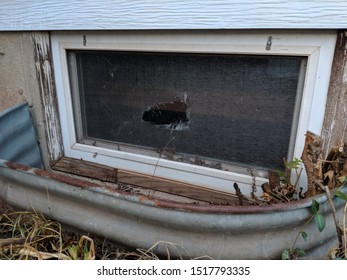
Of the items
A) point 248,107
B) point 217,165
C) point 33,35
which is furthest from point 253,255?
point 33,35

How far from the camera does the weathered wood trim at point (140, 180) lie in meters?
1.25

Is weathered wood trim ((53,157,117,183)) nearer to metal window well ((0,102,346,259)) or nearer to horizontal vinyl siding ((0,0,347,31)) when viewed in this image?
metal window well ((0,102,346,259))

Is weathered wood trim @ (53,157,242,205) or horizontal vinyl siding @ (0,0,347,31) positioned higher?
horizontal vinyl siding @ (0,0,347,31)

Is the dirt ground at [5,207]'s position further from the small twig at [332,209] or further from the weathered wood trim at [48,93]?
the small twig at [332,209]

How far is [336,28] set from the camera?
2.97 ft

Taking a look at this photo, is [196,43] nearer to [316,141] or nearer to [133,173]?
[316,141]

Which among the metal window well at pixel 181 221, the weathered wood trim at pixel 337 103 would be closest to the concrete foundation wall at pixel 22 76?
the metal window well at pixel 181 221

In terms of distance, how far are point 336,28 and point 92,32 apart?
1.00m

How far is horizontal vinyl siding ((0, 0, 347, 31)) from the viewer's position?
0.92m

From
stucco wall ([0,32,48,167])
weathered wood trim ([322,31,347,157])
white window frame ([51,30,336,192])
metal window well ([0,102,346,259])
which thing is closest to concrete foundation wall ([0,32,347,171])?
stucco wall ([0,32,48,167])

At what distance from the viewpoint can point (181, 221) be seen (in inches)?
33.0

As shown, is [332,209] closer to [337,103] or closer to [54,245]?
[337,103]

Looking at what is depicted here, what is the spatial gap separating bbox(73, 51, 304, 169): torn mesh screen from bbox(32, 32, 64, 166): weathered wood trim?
141 mm

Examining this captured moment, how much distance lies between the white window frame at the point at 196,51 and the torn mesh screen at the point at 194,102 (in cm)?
6
